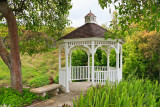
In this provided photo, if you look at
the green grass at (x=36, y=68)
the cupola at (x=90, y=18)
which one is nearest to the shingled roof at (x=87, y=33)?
the cupola at (x=90, y=18)

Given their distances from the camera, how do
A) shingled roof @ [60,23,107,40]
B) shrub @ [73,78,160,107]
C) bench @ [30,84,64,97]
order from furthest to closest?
shingled roof @ [60,23,107,40]
bench @ [30,84,64,97]
shrub @ [73,78,160,107]

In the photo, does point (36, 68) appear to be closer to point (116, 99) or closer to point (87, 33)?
point (87, 33)

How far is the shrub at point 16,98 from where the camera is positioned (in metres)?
5.20

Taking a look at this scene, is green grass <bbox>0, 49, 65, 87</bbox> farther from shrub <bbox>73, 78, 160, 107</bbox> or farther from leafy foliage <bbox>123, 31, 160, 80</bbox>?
shrub <bbox>73, 78, 160, 107</bbox>

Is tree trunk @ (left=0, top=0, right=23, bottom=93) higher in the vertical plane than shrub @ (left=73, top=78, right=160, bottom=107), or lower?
higher

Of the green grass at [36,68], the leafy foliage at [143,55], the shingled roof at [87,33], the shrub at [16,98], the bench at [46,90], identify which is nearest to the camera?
the shrub at [16,98]

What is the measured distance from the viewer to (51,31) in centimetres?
859

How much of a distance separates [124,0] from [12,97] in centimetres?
544

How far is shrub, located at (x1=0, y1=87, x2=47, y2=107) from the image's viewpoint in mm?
5198

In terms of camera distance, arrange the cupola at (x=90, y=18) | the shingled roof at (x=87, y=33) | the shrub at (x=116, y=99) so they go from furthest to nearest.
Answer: the cupola at (x=90, y=18)
the shingled roof at (x=87, y=33)
the shrub at (x=116, y=99)

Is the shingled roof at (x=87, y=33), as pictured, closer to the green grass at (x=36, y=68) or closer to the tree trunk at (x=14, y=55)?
the tree trunk at (x=14, y=55)

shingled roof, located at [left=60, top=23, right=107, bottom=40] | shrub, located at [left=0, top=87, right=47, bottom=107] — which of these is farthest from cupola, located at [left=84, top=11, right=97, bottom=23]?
shrub, located at [left=0, top=87, right=47, bottom=107]

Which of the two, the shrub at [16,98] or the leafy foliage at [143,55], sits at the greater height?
the leafy foliage at [143,55]

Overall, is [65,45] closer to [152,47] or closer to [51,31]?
[51,31]
